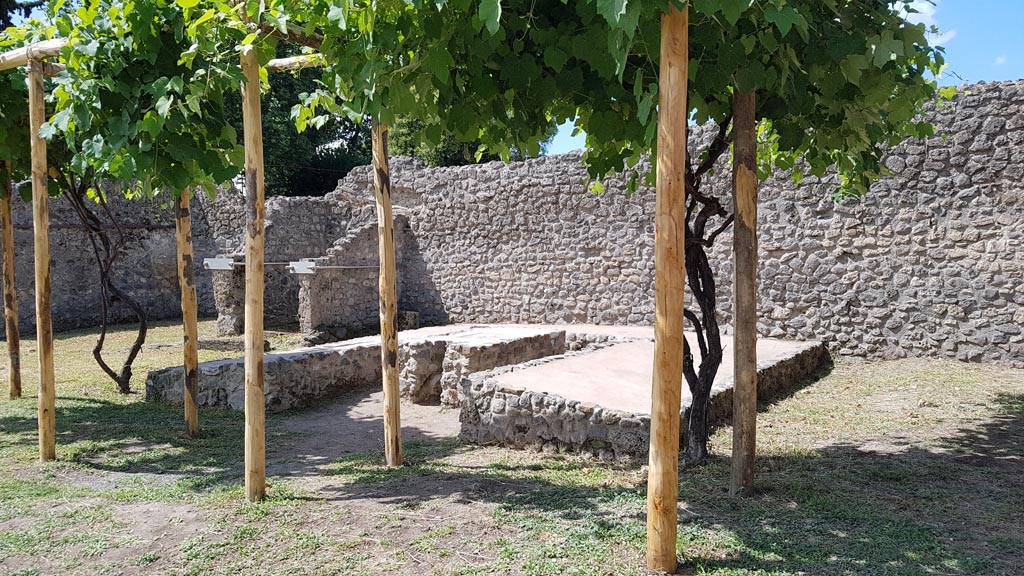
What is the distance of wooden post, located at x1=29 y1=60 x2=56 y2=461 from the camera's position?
483cm

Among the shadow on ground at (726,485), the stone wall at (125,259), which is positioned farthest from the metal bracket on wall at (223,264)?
the shadow on ground at (726,485)

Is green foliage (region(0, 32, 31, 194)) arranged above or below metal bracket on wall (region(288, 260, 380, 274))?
above

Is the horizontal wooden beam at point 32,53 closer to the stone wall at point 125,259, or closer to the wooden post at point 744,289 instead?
the wooden post at point 744,289

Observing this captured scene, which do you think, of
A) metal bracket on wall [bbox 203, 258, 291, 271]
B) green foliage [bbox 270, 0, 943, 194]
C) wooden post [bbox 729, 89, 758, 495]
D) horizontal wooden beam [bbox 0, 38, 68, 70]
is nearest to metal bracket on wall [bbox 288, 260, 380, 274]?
metal bracket on wall [bbox 203, 258, 291, 271]

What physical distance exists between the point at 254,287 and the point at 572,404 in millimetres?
2329

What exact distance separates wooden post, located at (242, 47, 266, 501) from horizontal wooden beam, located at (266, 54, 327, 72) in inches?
18.8

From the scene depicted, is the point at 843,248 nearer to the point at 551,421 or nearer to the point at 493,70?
the point at 551,421

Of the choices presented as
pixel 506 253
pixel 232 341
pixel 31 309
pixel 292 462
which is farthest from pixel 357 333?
pixel 292 462

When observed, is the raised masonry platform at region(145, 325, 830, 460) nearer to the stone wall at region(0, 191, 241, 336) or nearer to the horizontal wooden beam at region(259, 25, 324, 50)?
the horizontal wooden beam at region(259, 25, 324, 50)

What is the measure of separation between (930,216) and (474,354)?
5.58 metres

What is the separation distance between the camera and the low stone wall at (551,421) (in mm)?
4727

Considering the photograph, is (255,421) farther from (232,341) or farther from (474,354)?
(232,341)

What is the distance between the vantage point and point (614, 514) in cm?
353

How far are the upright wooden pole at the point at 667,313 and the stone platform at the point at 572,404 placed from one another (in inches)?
72.6
